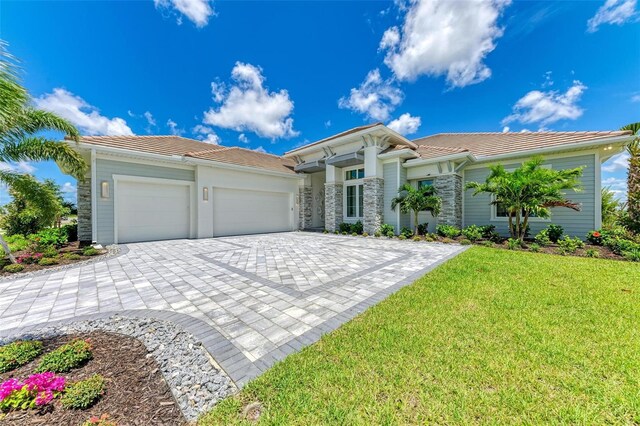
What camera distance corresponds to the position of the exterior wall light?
9344mm

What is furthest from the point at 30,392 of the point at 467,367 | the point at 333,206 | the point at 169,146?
the point at 333,206

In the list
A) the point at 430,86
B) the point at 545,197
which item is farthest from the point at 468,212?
the point at 430,86

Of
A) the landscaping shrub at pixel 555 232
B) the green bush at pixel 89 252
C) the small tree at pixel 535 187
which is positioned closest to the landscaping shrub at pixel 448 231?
the small tree at pixel 535 187

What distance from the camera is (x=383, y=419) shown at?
171 centimetres

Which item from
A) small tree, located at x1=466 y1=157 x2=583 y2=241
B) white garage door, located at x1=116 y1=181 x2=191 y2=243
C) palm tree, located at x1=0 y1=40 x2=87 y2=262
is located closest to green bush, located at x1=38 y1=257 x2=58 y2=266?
palm tree, located at x1=0 y1=40 x2=87 y2=262

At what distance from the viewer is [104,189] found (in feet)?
30.9

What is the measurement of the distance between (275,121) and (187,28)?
1115 cm

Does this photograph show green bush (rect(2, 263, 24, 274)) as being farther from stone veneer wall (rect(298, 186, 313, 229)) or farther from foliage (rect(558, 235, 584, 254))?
foliage (rect(558, 235, 584, 254))

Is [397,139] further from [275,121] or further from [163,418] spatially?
[163,418]

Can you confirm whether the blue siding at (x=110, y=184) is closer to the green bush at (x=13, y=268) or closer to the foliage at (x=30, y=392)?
the green bush at (x=13, y=268)

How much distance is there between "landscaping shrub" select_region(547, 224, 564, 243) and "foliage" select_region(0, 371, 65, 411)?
46.8ft

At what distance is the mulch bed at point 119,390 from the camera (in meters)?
1.69

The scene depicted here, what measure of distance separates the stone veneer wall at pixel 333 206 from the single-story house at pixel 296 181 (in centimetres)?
6

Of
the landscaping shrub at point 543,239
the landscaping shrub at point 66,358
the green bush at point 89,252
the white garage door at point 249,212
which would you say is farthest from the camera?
the white garage door at point 249,212
